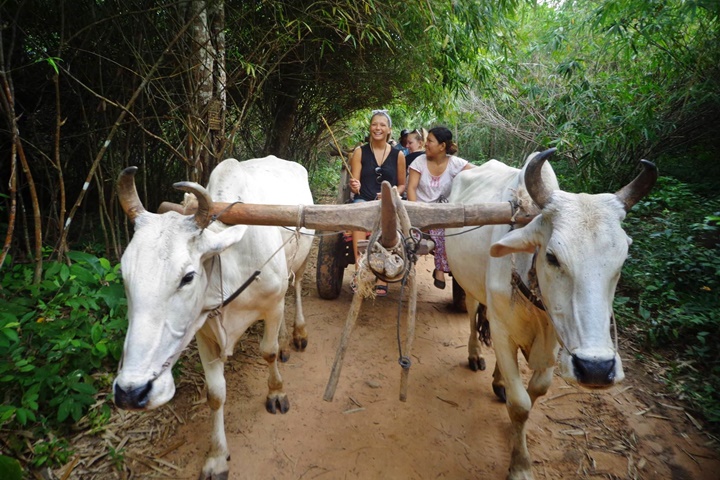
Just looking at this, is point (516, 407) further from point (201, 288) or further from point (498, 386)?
point (201, 288)

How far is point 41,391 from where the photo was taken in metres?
2.38

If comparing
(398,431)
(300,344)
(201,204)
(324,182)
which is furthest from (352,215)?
(324,182)

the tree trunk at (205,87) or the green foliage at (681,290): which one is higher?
the tree trunk at (205,87)

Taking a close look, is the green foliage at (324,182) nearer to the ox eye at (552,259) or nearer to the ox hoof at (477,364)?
the ox hoof at (477,364)

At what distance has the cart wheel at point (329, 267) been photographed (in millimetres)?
4633

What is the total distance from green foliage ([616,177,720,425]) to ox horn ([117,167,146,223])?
4.19 m

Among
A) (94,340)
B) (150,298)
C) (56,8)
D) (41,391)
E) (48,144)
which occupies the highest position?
(56,8)

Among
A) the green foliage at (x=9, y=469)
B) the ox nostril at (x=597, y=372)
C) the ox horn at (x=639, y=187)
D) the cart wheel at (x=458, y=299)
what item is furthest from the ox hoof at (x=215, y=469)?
the cart wheel at (x=458, y=299)

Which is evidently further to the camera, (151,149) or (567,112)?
(567,112)

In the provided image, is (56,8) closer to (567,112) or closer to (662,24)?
(662,24)

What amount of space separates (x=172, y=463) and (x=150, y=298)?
154cm

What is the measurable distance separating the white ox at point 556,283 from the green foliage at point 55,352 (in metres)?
2.58

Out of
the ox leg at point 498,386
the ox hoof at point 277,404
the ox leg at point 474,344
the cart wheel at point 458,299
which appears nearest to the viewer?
the ox hoof at point 277,404

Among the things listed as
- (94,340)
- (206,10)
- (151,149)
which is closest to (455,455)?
(94,340)
